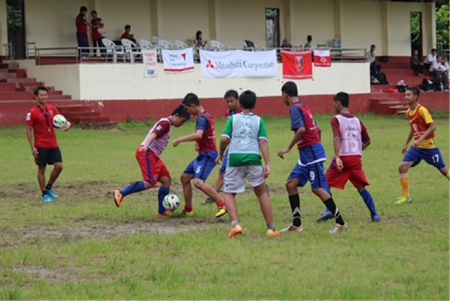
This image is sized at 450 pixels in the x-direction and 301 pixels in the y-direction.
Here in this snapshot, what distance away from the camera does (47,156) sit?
1274 centimetres

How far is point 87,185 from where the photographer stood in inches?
567

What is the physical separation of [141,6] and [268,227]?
25.5 m

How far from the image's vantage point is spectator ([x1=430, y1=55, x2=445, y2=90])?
3819 cm

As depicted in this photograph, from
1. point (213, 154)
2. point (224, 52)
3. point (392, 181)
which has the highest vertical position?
point (224, 52)

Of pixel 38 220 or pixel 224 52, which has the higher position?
pixel 224 52

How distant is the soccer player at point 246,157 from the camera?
9000mm

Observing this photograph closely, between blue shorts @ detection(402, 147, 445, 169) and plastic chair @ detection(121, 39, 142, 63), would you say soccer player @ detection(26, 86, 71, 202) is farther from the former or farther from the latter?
plastic chair @ detection(121, 39, 142, 63)

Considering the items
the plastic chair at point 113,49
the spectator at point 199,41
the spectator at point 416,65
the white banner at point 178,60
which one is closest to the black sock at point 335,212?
the plastic chair at point 113,49

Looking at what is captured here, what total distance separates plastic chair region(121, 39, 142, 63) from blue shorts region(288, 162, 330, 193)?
1925 cm

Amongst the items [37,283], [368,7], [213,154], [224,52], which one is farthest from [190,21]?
[37,283]

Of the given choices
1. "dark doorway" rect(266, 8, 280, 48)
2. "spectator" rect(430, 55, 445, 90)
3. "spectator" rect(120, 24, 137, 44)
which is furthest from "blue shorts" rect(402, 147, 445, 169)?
"spectator" rect(430, 55, 445, 90)

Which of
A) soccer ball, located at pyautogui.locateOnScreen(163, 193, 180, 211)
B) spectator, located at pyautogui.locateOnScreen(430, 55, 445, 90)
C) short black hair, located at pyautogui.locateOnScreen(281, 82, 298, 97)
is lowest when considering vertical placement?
soccer ball, located at pyautogui.locateOnScreen(163, 193, 180, 211)

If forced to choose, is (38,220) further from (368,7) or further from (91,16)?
(368,7)

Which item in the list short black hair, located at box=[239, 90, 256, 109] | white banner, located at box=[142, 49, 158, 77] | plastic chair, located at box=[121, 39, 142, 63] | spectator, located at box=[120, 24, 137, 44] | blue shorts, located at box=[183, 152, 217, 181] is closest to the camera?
short black hair, located at box=[239, 90, 256, 109]
